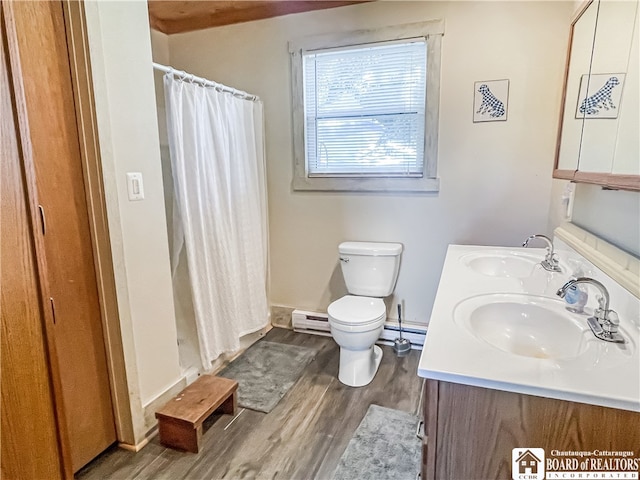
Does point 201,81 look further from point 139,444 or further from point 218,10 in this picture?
point 139,444

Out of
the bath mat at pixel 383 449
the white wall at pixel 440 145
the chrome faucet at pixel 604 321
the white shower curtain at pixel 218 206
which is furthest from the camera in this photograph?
the white wall at pixel 440 145

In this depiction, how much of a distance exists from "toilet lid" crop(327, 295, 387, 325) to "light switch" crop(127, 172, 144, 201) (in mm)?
1214

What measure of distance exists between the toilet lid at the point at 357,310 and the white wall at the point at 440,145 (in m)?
0.43

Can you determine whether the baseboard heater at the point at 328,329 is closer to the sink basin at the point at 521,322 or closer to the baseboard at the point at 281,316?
the baseboard at the point at 281,316

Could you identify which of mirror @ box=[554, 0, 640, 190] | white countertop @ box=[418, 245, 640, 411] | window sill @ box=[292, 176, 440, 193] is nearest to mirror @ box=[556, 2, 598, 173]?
mirror @ box=[554, 0, 640, 190]

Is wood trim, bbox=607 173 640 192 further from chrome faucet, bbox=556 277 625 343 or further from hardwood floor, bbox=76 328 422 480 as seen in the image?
hardwood floor, bbox=76 328 422 480

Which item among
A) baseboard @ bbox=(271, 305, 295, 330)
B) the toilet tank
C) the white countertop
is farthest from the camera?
baseboard @ bbox=(271, 305, 295, 330)

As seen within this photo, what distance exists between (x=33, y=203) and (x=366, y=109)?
209 cm

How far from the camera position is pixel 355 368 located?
87.5 inches

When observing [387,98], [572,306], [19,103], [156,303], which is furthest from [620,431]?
[387,98]

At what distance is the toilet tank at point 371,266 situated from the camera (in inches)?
98.3

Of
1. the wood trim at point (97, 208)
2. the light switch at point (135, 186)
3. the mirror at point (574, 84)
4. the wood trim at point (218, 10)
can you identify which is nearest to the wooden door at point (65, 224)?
the wood trim at point (97, 208)

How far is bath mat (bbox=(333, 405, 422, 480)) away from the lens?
5.07 ft

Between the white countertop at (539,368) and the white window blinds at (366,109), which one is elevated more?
the white window blinds at (366,109)
